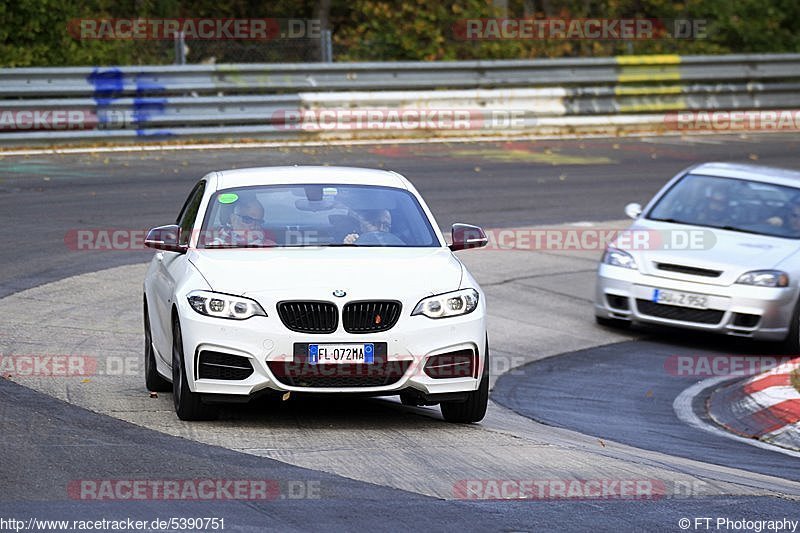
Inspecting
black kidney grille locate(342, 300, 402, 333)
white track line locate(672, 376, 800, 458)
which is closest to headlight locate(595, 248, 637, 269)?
white track line locate(672, 376, 800, 458)

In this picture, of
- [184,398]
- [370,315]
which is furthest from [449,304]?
[184,398]

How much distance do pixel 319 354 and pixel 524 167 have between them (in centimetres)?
1488

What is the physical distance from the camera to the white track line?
9.91m

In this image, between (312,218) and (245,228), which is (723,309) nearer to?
(312,218)

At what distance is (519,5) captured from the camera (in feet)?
128

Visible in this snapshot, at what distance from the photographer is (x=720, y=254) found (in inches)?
549

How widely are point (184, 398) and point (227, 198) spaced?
5.11 ft

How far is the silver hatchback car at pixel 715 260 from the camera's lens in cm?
1362

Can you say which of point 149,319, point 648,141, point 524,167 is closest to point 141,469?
point 149,319

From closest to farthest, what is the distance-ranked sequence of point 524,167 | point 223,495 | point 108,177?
point 223,495
point 108,177
point 524,167

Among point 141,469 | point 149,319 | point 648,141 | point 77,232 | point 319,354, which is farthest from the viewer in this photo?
point 648,141

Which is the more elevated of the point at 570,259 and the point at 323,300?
the point at 323,300

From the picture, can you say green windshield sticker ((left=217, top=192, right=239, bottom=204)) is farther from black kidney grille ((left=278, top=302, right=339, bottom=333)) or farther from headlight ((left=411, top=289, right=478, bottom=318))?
headlight ((left=411, top=289, right=478, bottom=318))

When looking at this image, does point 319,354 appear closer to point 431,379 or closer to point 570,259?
point 431,379
